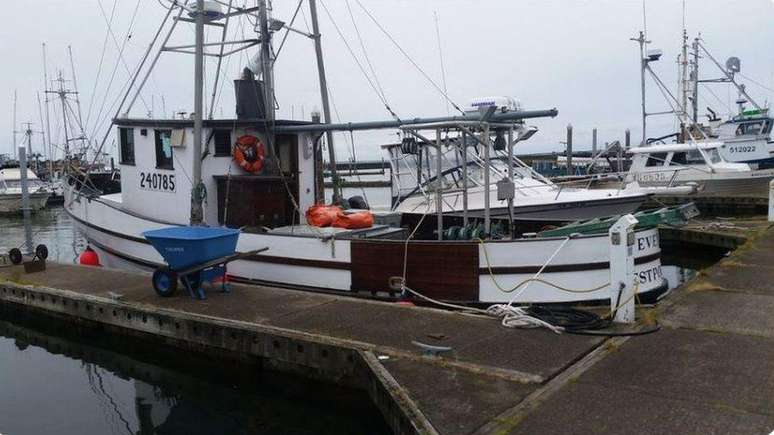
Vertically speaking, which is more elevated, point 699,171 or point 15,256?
point 699,171

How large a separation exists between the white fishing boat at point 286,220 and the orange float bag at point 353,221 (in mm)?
175

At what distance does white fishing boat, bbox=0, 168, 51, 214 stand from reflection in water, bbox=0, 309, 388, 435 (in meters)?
29.8

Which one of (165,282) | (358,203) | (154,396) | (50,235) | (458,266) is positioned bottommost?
(154,396)

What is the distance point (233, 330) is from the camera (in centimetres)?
671

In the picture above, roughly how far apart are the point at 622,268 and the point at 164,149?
8.66m

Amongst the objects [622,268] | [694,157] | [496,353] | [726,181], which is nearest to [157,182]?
[496,353]

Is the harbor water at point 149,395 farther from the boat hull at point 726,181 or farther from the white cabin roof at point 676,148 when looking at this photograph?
the white cabin roof at point 676,148

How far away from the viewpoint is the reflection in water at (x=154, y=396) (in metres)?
5.95

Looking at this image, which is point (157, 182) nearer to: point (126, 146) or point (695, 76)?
point (126, 146)

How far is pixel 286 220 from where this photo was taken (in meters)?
11.0

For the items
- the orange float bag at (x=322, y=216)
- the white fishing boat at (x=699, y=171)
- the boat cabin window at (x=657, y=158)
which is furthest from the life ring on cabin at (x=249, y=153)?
the boat cabin window at (x=657, y=158)

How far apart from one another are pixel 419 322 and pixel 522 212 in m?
7.90

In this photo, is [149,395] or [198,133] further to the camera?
[198,133]

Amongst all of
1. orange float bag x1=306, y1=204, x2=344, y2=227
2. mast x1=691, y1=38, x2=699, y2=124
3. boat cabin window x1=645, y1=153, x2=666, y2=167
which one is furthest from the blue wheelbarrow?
mast x1=691, y1=38, x2=699, y2=124
